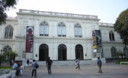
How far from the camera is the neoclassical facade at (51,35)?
32.0 metres

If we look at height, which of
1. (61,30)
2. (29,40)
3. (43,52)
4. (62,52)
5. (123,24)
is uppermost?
(123,24)

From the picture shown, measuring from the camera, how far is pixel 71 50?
3434 centimetres

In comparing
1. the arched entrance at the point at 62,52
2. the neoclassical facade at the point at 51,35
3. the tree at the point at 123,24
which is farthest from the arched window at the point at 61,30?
the tree at the point at 123,24

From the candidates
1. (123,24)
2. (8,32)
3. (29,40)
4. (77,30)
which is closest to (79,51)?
(77,30)

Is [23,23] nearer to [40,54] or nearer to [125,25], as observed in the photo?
[40,54]

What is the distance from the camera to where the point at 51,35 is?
33.6 meters

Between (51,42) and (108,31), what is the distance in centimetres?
2031

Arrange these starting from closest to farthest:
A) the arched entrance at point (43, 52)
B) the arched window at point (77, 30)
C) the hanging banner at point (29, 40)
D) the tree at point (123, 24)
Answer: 1. the hanging banner at point (29, 40)
2. the tree at point (123, 24)
3. the arched entrance at point (43, 52)
4. the arched window at point (77, 30)

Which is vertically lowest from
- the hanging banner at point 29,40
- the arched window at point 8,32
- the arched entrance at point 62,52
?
the arched entrance at point 62,52

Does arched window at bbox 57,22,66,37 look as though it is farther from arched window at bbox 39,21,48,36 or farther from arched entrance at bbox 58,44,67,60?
arched window at bbox 39,21,48,36

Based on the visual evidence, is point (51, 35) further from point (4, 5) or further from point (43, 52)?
point (4, 5)

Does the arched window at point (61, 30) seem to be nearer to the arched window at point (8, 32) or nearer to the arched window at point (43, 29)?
the arched window at point (43, 29)

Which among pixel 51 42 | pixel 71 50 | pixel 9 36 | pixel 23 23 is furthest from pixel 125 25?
pixel 9 36

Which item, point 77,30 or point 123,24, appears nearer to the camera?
point 123,24
